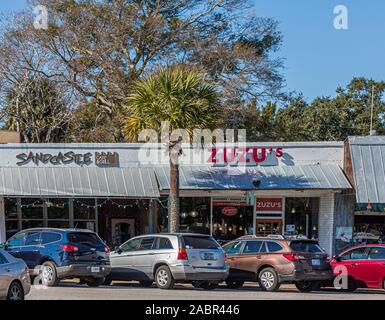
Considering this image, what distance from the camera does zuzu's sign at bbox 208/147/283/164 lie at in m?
28.4

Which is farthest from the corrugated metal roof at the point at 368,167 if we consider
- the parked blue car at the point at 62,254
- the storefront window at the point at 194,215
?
the parked blue car at the point at 62,254

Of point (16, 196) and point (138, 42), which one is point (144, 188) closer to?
point (16, 196)

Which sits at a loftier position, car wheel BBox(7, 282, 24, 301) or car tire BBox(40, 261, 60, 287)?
car wheel BBox(7, 282, 24, 301)

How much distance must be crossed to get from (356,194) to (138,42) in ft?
62.0

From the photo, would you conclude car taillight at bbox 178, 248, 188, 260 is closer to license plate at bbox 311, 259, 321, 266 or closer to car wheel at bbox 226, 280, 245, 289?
car wheel at bbox 226, 280, 245, 289

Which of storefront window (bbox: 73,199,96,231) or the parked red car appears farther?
storefront window (bbox: 73,199,96,231)

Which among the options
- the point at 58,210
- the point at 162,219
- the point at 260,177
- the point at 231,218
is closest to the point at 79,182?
the point at 58,210

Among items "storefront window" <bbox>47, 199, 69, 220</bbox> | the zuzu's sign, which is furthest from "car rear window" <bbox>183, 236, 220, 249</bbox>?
"storefront window" <bbox>47, 199, 69, 220</bbox>

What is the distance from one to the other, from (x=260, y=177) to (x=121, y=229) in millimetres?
6581

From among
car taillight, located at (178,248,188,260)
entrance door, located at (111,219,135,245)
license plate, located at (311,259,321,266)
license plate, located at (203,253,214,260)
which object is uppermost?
car taillight, located at (178,248,188,260)

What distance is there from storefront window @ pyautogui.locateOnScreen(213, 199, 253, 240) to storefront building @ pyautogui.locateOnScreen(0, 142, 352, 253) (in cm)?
4

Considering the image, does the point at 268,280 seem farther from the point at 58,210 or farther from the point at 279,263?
the point at 58,210

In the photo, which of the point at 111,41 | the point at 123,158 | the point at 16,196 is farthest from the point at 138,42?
the point at 16,196

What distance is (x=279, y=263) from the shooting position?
19.2 m
